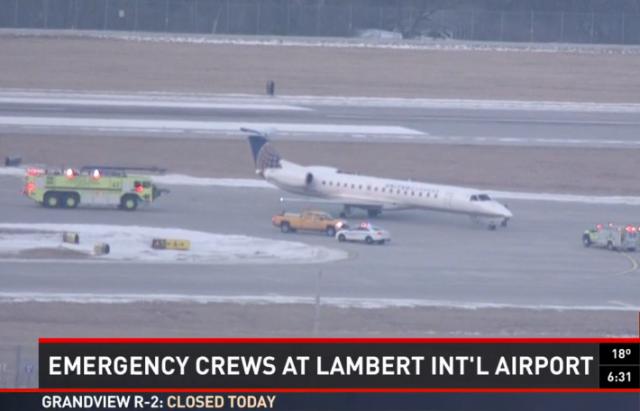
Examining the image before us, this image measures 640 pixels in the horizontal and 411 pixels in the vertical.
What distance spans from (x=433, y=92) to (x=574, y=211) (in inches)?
1083

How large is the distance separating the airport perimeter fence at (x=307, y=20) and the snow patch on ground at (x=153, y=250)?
48.0 metres

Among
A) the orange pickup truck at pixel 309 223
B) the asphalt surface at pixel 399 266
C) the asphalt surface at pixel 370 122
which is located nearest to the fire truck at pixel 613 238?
the asphalt surface at pixel 399 266

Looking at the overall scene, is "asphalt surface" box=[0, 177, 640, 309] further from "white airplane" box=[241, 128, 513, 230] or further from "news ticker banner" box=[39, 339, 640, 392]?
"news ticker banner" box=[39, 339, 640, 392]

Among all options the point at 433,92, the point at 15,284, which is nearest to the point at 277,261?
the point at 15,284

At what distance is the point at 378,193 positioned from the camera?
34.3m

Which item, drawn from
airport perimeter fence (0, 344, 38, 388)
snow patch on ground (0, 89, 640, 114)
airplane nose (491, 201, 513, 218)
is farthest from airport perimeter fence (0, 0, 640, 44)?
airport perimeter fence (0, 344, 38, 388)

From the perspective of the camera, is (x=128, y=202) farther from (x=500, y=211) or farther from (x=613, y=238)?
(x=613, y=238)

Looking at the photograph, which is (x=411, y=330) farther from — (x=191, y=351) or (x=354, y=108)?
(x=354, y=108)

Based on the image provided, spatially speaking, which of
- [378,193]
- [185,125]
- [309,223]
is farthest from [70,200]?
[185,125]

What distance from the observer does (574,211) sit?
36188 millimetres

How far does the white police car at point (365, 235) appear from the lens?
98.0 feet

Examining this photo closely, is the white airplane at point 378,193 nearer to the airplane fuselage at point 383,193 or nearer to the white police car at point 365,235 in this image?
the airplane fuselage at point 383,193

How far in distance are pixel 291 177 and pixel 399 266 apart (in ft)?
31.4

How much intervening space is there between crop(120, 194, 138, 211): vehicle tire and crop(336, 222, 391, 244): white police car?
6133 millimetres
